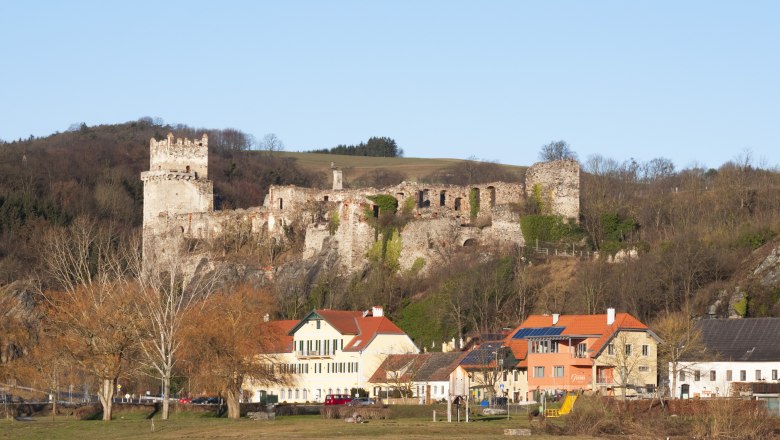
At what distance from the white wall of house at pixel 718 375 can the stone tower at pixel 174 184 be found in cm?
4021

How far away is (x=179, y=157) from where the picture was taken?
10612cm

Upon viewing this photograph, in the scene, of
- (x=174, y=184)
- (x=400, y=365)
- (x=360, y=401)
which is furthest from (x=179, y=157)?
(x=360, y=401)

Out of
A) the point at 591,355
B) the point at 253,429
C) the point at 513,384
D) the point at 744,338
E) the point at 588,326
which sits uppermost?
the point at 588,326

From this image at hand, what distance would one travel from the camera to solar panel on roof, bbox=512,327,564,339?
245ft

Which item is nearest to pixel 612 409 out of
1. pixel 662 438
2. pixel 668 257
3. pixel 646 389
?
pixel 662 438

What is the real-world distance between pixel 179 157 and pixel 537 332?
124 ft

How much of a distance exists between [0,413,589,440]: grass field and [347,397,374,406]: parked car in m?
5.12

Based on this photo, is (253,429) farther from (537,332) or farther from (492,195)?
(492,195)

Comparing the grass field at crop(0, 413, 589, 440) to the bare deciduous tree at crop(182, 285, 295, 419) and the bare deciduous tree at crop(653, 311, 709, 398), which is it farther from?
the bare deciduous tree at crop(653, 311, 709, 398)

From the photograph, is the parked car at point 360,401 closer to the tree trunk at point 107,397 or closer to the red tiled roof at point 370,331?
the red tiled roof at point 370,331

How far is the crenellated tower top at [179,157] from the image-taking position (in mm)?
105500

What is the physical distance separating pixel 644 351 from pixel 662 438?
23.0m

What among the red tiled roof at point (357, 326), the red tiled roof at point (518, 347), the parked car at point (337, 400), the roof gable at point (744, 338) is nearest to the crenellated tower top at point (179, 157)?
the red tiled roof at point (357, 326)

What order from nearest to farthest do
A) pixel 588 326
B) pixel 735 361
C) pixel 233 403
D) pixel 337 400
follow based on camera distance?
pixel 233 403 < pixel 735 361 < pixel 337 400 < pixel 588 326
